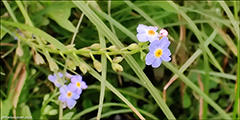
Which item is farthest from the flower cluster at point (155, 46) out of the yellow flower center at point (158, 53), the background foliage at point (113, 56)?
the background foliage at point (113, 56)

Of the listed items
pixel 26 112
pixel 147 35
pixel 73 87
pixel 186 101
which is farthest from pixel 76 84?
pixel 186 101

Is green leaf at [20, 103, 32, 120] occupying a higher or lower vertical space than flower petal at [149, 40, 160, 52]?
lower

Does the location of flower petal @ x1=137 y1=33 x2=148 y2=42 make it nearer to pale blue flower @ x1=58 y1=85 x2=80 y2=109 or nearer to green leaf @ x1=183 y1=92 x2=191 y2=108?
pale blue flower @ x1=58 y1=85 x2=80 y2=109

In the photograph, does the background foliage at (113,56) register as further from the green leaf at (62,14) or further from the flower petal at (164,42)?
the flower petal at (164,42)

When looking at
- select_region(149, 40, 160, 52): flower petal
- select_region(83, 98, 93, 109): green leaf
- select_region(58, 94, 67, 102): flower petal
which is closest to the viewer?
select_region(149, 40, 160, 52): flower petal

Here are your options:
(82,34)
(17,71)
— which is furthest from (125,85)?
(17,71)

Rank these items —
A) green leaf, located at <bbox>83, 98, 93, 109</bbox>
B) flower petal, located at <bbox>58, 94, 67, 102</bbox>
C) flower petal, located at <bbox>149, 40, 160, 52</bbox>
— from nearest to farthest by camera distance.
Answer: flower petal, located at <bbox>149, 40, 160, 52</bbox> < flower petal, located at <bbox>58, 94, 67, 102</bbox> < green leaf, located at <bbox>83, 98, 93, 109</bbox>

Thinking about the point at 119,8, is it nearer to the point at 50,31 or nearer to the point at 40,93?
the point at 50,31

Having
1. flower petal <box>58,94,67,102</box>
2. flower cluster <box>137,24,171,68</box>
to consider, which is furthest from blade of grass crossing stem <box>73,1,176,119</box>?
flower petal <box>58,94,67,102</box>

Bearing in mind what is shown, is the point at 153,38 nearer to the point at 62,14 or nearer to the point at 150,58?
the point at 150,58
